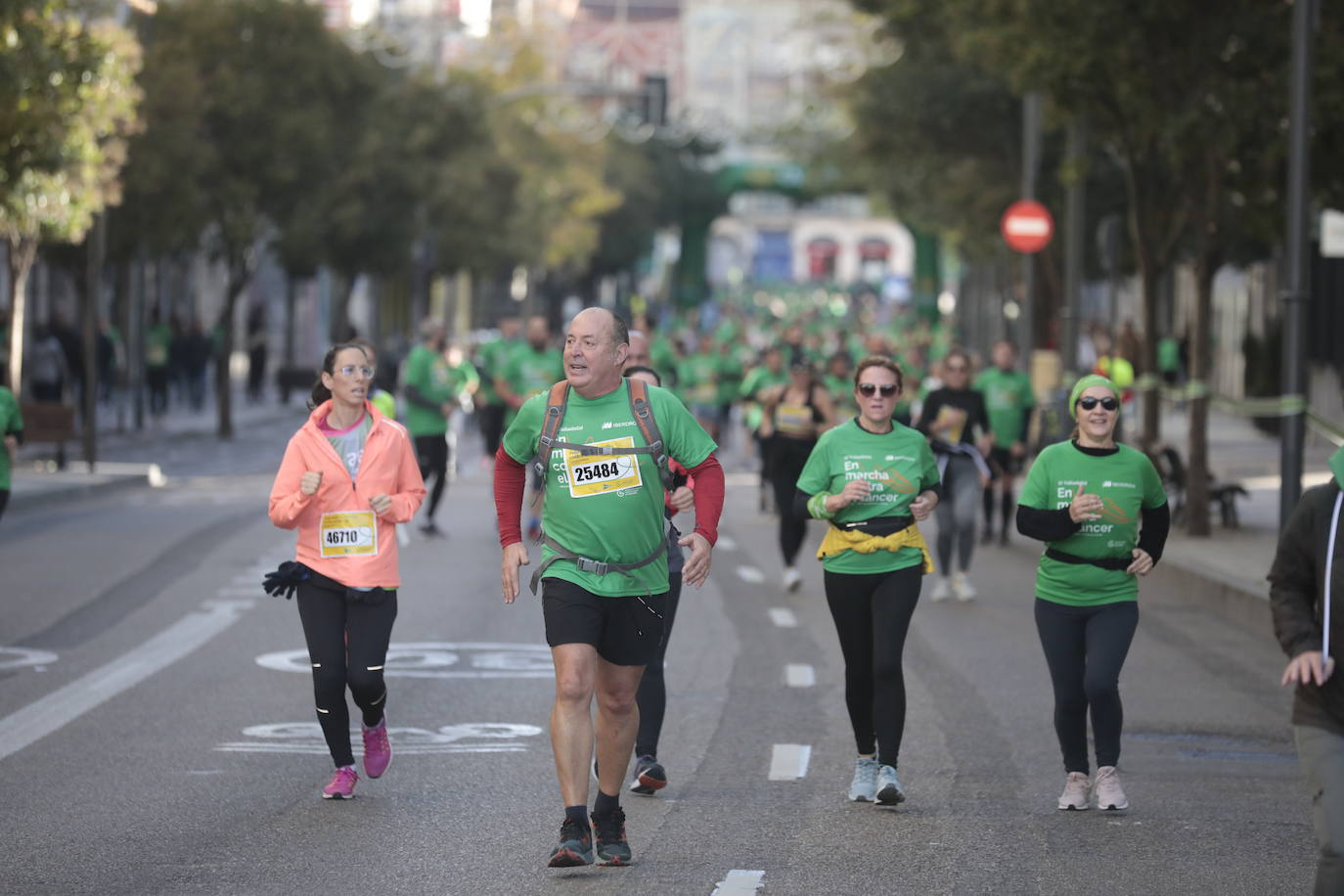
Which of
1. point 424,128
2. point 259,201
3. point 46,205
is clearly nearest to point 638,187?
point 424,128

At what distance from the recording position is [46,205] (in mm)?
25484

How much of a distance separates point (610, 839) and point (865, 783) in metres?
1.52

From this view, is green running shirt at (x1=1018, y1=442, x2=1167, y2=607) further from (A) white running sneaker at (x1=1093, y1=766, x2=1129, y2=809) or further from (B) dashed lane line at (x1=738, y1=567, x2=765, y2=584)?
(B) dashed lane line at (x1=738, y1=567, x2=765, y2=584)

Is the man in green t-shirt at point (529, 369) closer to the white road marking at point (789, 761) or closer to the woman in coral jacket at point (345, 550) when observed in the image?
the white road marking at point (789, 761)

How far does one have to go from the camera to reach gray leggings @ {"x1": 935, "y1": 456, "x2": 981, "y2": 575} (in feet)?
55.4

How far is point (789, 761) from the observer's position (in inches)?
391

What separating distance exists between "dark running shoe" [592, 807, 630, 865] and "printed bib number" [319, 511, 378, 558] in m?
1.68

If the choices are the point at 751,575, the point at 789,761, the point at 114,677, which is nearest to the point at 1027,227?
the point at 751,575

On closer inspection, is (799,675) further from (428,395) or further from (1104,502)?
(428,395)

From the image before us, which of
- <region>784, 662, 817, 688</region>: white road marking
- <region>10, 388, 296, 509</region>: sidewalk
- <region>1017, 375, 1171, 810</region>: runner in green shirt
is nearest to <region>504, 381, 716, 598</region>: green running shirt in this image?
<region>1017, 375, 1171, 810</region>: runner in green shirt

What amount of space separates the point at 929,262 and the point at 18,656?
322ft

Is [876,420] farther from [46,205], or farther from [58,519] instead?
[46,205]

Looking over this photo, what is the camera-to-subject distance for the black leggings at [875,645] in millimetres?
8992

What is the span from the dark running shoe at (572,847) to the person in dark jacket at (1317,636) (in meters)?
2.41
